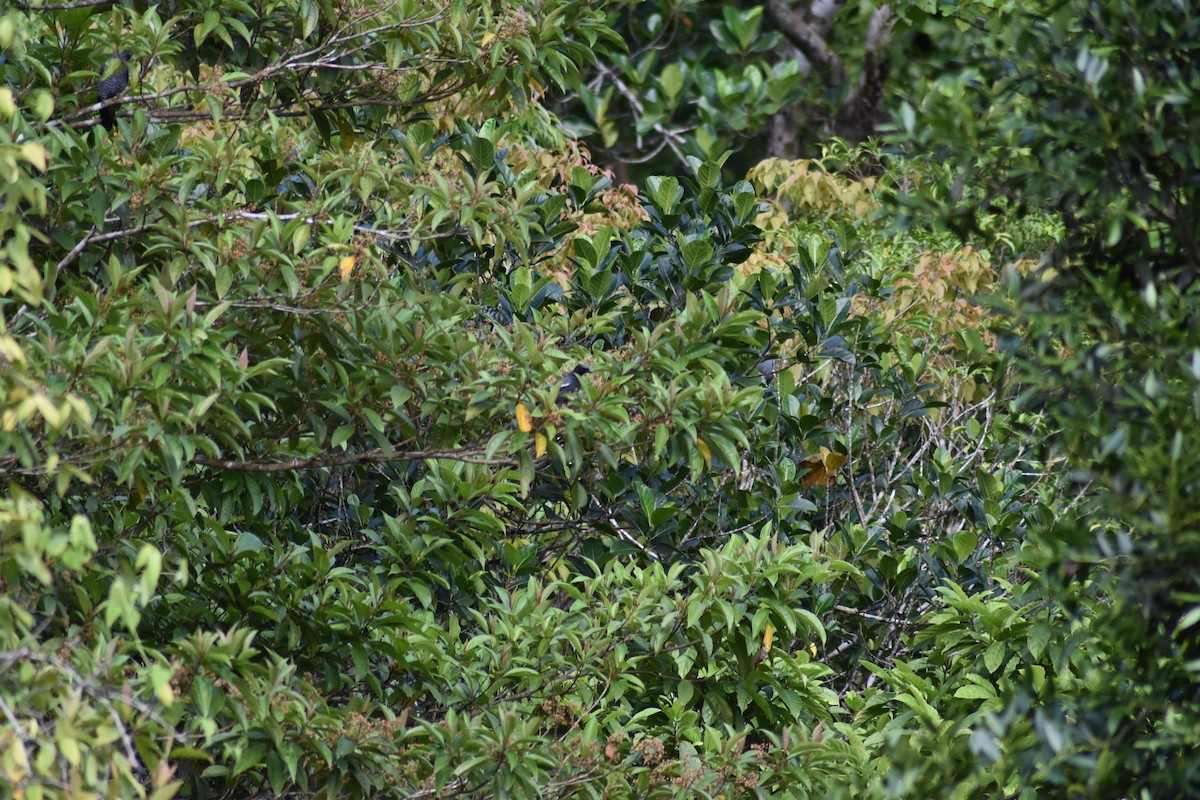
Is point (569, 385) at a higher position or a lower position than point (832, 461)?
higher

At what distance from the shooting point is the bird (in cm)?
345

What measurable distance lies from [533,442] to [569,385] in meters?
0.45

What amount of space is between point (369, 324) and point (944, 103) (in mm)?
1441

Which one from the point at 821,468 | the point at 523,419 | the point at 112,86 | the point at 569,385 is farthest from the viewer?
the point at 821,468

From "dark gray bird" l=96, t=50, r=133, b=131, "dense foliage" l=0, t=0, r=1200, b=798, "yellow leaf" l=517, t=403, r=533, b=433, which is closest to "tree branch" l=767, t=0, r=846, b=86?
"dense foliage" l=0, t=0, r=1200, b=798

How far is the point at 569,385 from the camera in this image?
377 cm

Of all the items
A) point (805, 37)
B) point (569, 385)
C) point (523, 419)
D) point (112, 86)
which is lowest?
point (805, 37)

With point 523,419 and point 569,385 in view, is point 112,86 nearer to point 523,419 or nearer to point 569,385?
point 569,385

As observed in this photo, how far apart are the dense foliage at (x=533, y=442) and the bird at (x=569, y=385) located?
0.03m

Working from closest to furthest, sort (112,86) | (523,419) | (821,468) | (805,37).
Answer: (523,419) < (112,86) < (821,468) < (805,37)

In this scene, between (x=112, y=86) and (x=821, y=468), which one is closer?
(x=112, y=86)

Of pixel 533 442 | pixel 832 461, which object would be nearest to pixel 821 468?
pixel 832 461

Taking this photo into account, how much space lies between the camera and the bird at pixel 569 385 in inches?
136

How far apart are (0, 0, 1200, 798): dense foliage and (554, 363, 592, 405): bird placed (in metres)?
0.03
